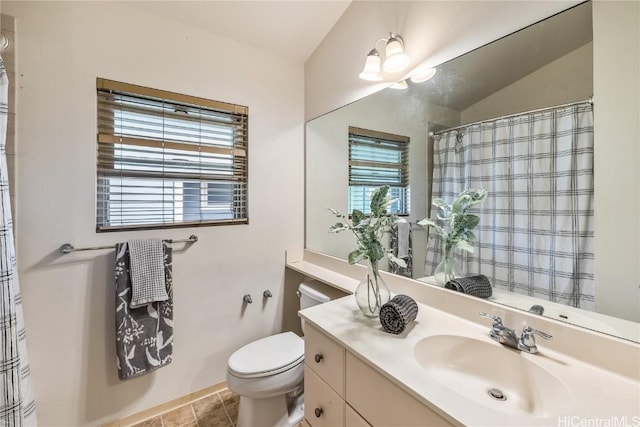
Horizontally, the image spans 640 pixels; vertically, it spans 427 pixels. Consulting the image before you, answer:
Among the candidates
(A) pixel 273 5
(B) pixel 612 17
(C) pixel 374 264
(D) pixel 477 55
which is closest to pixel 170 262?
(C) pixel 374 264

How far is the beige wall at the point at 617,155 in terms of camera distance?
779mm

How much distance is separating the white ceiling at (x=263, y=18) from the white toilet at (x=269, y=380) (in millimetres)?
1728

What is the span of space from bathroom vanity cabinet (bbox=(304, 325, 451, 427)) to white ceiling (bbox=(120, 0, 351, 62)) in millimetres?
1785

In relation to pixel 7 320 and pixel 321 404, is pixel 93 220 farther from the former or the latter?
pixel 321 404

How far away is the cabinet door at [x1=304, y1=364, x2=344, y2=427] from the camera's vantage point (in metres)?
0.94

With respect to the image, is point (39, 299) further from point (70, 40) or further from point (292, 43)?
point (292, 43)

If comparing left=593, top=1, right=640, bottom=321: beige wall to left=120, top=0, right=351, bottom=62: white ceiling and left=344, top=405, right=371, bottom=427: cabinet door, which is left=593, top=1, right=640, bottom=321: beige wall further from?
left=120, top=0, right=351, bottom=62: white ceiling

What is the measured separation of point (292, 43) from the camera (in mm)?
1880

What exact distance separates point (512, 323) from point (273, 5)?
1.98 m

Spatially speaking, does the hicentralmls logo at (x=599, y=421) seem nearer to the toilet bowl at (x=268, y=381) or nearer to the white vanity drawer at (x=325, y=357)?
the white vanity drawer at (x=325, y=357)

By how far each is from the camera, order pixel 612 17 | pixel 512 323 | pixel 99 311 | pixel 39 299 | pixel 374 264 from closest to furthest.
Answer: pixel 612 17 < pixel 512 323 < pixel 374 264 < pixel 39 299 < pixel 99 311

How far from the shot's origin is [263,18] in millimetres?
1651

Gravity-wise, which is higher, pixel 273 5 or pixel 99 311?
pixel 273 5

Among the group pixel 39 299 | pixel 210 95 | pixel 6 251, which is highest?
pixel 210 95
